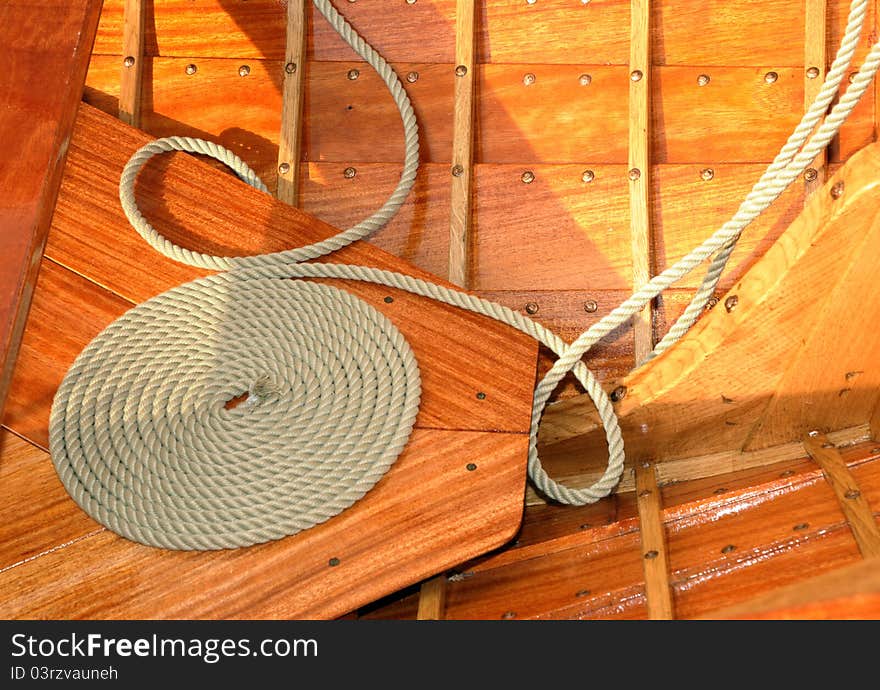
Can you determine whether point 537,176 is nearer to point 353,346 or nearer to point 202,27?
point 353,346

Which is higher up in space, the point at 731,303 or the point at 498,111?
the point at 498,111

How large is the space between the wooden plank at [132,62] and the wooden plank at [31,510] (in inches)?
36.4

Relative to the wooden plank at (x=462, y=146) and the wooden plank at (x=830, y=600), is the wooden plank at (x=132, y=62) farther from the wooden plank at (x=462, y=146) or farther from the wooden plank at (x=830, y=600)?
the wooden plank at (x=830, y=600)

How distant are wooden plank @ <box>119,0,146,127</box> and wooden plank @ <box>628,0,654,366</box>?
1180mm

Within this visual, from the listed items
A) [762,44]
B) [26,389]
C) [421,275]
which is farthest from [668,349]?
[26,389]

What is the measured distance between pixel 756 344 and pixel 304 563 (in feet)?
3.04

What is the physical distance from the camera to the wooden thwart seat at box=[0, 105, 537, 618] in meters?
1.90

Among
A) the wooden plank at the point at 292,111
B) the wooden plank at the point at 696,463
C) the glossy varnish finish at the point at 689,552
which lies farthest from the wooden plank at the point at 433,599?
the wooden plank at the point at 292,111

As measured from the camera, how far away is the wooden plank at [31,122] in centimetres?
171

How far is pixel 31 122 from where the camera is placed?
6.07 ft

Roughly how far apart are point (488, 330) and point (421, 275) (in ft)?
0.62

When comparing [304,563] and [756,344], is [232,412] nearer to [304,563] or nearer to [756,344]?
[304,563]

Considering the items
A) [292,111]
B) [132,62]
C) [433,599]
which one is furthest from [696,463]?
[132,62]
